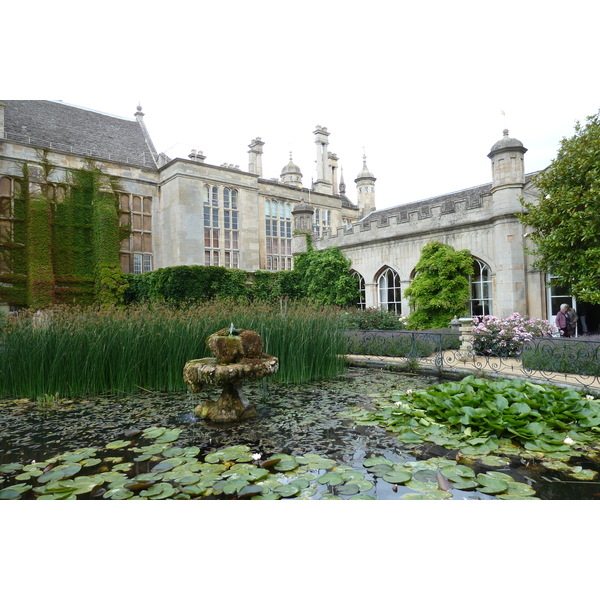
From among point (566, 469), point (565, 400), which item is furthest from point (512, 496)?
point (565, 400)

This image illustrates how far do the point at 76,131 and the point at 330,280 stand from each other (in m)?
14.9

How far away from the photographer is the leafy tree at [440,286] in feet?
40.7

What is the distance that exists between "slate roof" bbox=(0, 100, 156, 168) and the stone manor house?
0.20ft

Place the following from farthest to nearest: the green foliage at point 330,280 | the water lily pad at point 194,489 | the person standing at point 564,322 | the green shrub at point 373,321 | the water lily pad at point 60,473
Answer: the green foliage at point 330,280, the green shrub at point 373,321, the person standing at point 564,322, the water lily pad at point 60,473, the water lily pad at point 194,489

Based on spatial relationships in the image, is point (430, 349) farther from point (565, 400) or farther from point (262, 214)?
point (262, 214)

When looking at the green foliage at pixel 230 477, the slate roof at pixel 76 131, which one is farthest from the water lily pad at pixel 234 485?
the slate roof at pixel 76 131

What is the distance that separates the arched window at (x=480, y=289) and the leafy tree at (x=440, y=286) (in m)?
0.33

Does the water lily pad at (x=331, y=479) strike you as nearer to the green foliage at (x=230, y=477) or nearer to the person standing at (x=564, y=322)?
the green foliage at (x=230, y=477)

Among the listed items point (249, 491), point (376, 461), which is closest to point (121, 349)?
point (249, 491)

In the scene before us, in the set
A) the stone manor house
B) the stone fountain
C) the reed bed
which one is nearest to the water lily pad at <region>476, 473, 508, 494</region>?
the stone fountain

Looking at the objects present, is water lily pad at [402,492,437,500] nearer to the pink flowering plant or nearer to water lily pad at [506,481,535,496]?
water lily pad at [506,481,535,496]

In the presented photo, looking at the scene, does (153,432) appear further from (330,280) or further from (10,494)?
(330,280)

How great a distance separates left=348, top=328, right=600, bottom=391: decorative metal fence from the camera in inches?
231

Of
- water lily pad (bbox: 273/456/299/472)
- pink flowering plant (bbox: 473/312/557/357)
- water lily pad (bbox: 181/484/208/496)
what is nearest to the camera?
water lily pad (bbox: 181/484/208/496)
